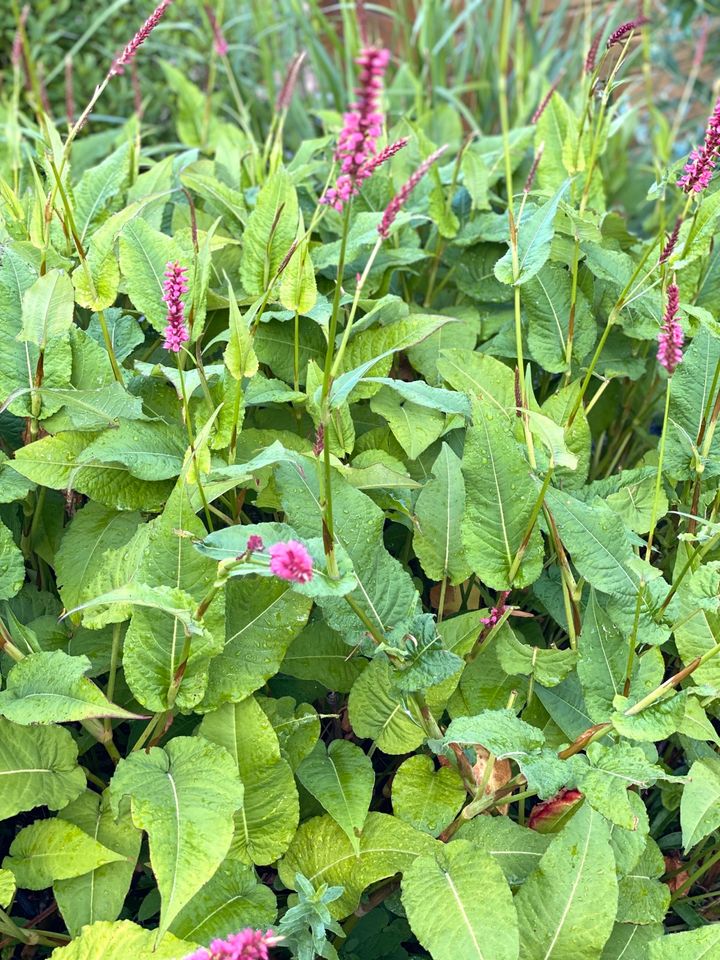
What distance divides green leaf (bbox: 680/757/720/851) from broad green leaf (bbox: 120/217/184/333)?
0.92 metres

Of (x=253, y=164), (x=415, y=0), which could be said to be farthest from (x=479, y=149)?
(x=415, y=0)

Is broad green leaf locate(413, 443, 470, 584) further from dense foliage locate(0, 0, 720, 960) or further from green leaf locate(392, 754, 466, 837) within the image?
green leaf locate(392, 754, 466, 837)

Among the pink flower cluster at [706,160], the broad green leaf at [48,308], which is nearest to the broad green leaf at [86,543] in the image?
the broad green leaf at [48,308]

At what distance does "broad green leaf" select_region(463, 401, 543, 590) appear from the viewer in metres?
1.17

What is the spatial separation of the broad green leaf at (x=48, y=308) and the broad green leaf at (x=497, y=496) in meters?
0.57

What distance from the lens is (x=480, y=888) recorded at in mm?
1041

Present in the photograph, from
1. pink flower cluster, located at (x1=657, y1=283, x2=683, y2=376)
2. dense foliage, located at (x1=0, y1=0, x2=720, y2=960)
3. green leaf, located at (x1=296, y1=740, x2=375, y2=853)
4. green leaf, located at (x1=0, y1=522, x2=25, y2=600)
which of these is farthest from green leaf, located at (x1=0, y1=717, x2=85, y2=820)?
pink flower cluster, located at (x1=657, y1=283, x2=683, y2=376)

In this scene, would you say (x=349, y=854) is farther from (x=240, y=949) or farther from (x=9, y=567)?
(x=9, y=567)

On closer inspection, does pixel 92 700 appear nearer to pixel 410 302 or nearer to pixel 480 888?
pixel 480 888

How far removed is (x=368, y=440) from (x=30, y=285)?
1.75 feet

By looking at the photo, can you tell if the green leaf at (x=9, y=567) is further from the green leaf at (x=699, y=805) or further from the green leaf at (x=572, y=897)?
the green leaf at (x=699, y=805)

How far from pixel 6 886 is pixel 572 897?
2.05ft

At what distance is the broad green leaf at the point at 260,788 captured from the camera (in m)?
1.11

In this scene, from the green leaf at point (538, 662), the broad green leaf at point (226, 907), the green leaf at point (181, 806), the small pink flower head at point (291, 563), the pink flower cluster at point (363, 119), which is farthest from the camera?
the green leaf at point (538, 662)
